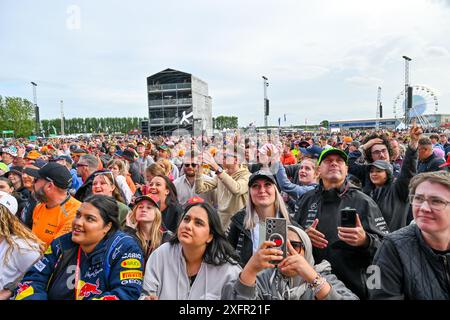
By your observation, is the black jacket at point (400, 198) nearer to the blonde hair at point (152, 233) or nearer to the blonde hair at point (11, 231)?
the blonde hair at point (152, 233)

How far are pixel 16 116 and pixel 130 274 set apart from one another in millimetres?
61924

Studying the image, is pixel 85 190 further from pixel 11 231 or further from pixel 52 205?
pixel 11 231

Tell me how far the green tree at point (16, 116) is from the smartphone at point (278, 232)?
61702 mm

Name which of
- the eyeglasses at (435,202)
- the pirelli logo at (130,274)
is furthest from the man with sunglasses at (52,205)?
the eyeglasses at (435,202)

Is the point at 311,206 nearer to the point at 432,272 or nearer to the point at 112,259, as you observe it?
the point at 432,272

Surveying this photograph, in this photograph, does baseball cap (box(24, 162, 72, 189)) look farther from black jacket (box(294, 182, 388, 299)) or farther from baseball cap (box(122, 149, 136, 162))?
baseball cap (box(122, 149, 136, 162))

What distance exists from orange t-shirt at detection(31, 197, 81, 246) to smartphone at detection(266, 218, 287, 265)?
83.5 inches

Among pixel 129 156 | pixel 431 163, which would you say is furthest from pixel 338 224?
pixel 129 156

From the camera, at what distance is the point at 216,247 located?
230 cm

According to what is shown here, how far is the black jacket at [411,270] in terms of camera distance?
1.77m

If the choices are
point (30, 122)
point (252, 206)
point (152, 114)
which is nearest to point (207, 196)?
point (252, 206)

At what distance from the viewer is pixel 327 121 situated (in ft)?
347

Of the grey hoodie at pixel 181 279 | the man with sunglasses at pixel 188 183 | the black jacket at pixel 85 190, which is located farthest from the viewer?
the man with sunglasses at pixel 188 183

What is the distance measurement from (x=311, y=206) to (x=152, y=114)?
4397 cm
